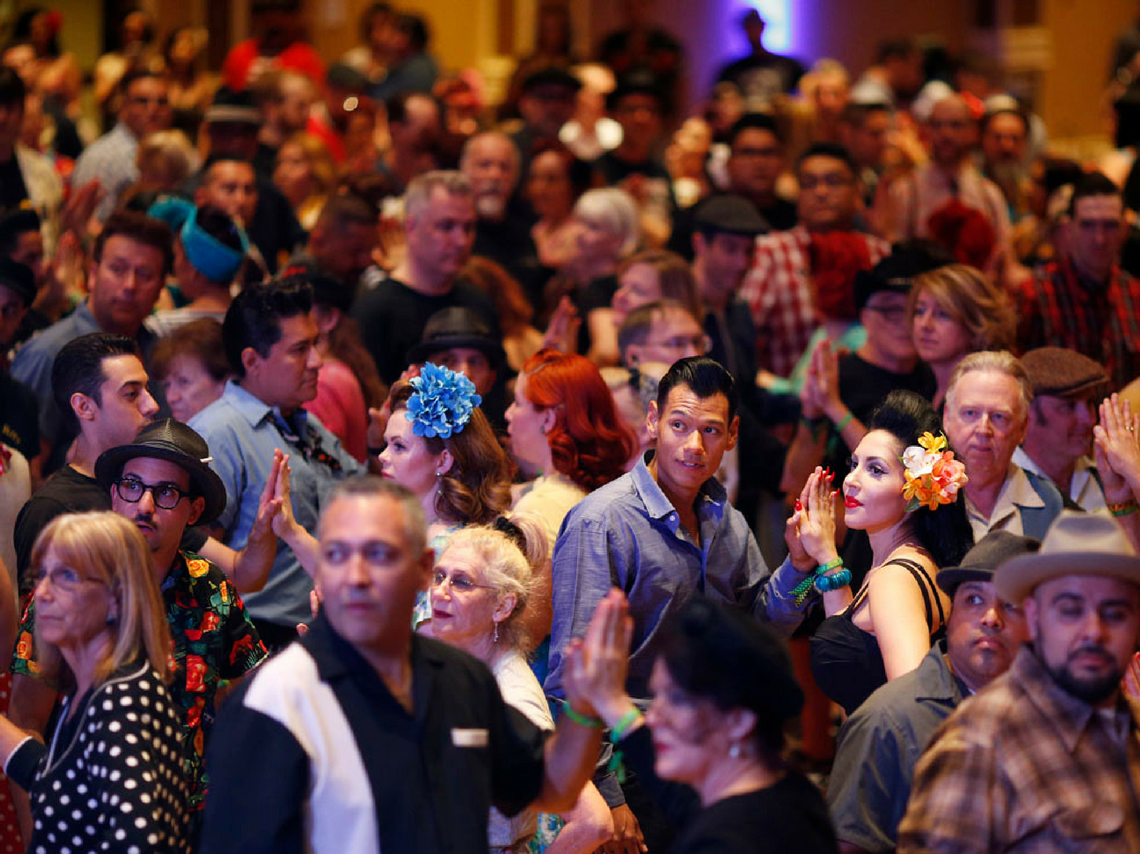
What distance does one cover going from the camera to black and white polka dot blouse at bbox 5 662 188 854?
3.23 m

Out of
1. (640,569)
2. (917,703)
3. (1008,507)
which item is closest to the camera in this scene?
(917,703)

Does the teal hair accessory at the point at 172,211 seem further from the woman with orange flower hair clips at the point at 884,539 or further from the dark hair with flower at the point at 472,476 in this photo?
the woman with orange flower hair clips at the point at 884,539

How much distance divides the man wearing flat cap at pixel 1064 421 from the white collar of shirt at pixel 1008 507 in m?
0.30

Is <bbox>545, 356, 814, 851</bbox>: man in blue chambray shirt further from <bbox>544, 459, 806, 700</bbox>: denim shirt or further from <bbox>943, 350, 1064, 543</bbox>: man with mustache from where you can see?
<bbox>943, 350, 1064, 543</bbox>: man with mustache

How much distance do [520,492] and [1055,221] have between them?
391cm

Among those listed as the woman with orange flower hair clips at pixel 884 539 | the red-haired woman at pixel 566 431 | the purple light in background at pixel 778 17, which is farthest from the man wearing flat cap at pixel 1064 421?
the purple light in background at pixel 778 17

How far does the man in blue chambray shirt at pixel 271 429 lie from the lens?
16.5 ft

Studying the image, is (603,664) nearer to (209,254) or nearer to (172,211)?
(209,254)

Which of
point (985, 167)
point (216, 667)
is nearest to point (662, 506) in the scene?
point (216, 667)

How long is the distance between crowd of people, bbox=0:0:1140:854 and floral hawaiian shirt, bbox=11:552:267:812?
0.01 metres

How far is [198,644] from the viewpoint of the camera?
161 inches

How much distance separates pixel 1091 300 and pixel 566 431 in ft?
9.75

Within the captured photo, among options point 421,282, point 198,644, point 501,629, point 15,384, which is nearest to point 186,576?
point 198,644

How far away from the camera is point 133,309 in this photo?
594 centimetres
